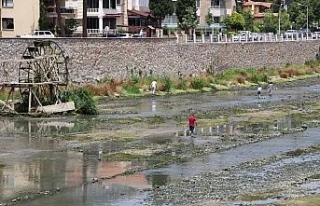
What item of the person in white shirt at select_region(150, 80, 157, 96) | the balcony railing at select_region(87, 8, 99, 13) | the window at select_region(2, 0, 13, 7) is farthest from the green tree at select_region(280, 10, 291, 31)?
the person in white shirt at select_region(150, 80, 157, 96)

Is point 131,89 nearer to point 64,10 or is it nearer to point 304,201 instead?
point 64,10

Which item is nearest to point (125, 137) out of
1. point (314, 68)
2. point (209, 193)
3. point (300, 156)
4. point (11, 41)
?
point (300, 156)

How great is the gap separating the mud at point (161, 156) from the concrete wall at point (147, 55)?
804cm

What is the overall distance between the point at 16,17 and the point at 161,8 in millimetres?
21949

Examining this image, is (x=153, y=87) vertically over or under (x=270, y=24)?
under

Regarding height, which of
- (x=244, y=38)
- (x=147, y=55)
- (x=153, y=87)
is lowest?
(x=153, y=87)

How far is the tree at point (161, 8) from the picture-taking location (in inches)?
3642

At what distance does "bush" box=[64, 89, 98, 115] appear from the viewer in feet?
175

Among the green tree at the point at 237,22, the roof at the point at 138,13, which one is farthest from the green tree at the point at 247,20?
the roof at the point at 138,13

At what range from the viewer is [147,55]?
7144cm

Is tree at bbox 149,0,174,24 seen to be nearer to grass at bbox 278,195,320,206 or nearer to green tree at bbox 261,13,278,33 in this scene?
green tree at bbox 261,13,278,33

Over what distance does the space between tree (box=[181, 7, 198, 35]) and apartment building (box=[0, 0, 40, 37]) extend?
22667mm

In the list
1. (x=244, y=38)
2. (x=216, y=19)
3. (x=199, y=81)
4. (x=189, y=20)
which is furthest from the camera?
(x=216, y=19)

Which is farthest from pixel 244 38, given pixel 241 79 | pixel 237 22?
pixel 237 22
